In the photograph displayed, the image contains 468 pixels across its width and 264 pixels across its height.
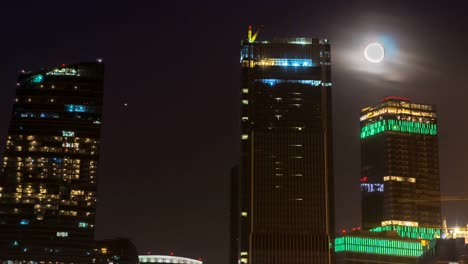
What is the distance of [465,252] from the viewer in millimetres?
165125

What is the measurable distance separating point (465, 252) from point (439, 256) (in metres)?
5.08

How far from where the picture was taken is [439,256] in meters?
168
